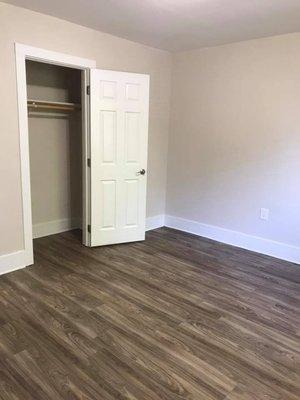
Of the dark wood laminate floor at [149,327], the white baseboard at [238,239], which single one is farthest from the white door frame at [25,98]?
the white baseboard at [238,239]

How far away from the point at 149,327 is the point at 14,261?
1647mm

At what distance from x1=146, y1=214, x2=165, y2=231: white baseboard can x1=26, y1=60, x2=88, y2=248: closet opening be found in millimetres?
987

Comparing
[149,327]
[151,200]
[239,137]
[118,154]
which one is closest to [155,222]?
[151,200]

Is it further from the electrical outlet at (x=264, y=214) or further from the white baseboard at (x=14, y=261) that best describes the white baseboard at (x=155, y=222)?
the white baseboard at (x=14, y=261)

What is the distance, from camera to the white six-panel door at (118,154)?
3.68 meters

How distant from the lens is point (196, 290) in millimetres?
3008

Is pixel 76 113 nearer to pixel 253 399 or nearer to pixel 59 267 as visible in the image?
pixel 59 267

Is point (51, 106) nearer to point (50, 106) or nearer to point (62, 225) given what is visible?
point (50, 106)

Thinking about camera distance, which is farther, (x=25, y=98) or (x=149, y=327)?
(x=25, y=98)

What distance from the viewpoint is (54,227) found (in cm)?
445

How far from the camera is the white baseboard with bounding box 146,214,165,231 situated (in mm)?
4750

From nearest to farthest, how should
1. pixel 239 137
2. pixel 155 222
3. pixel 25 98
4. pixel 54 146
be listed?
pixel 25 98
pixel 239 137
pixel 54 146
pixel 155 222

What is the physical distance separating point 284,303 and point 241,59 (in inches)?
109

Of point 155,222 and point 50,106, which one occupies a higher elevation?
point 50,106
